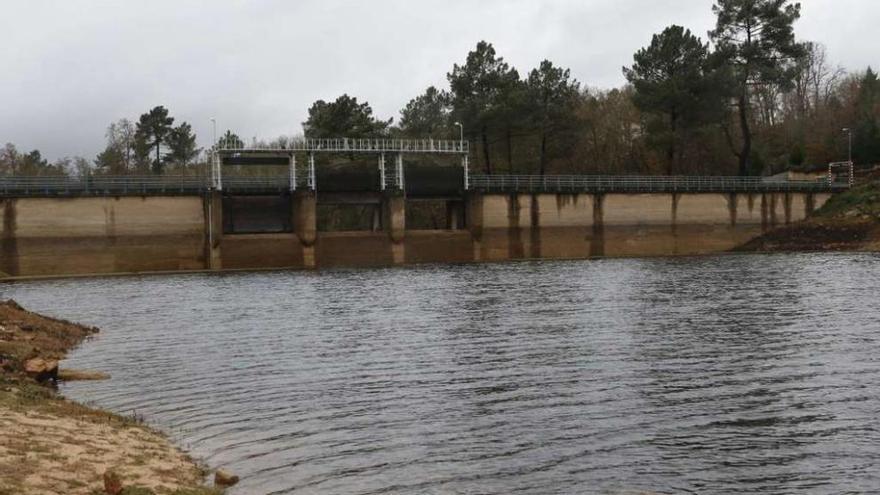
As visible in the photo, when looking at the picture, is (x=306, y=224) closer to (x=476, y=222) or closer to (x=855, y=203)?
(x=476, y=222)

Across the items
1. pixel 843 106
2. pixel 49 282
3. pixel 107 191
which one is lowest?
pixel 49 282

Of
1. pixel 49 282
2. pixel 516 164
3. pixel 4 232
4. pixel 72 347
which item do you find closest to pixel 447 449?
pixel 72 347

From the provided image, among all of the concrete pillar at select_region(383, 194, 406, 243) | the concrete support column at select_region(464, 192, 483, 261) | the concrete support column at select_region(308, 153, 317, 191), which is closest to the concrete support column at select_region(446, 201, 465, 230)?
the concrete support column at select_region(464, 192, 483, 261)

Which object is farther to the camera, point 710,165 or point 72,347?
point 710,165

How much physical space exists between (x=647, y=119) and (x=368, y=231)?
39.9m

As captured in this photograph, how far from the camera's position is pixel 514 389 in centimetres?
1809

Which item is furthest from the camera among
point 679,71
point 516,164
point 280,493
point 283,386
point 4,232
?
point 516,164

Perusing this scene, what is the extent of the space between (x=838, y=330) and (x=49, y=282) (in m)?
48.6

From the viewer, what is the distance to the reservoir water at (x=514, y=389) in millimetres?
12484

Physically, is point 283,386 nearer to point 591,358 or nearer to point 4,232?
point 591,358

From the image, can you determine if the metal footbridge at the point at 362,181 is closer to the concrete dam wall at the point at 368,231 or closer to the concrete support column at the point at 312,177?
the concrete support column at the point at 312,177

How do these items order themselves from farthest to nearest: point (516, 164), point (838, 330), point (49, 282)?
point (516, 164) < point (49, 282) < point (838, 330)

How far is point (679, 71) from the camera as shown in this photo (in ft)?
270

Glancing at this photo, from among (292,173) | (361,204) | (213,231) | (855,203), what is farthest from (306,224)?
(855,203)
